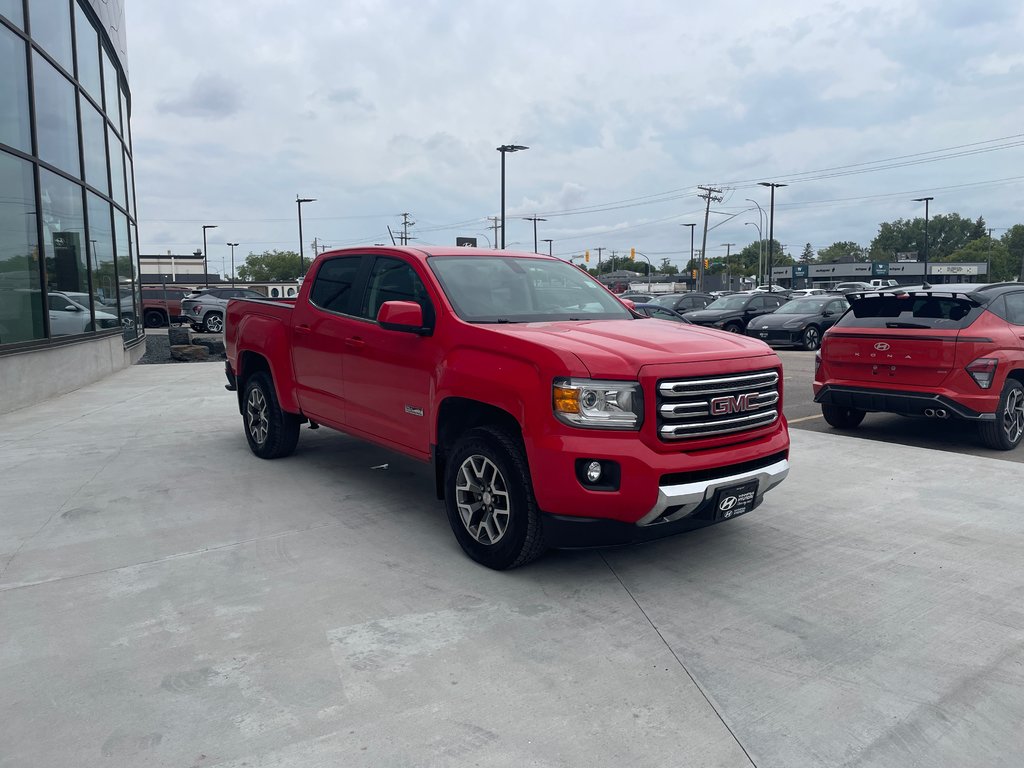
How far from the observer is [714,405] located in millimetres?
4141

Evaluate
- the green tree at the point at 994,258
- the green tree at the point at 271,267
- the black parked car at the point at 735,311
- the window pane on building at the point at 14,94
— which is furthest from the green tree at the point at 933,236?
the window pane on building at the point at 14,94

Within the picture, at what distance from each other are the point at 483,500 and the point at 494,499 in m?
0.10

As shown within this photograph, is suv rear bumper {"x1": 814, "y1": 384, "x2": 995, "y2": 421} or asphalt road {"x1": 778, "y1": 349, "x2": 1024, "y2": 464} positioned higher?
suv rear bumper {"x1": 814, "y1": 384, "x2": 995, "y2": 421}

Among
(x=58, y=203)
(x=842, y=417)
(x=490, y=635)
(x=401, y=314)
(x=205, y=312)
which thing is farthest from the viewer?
(x=205, y=312)

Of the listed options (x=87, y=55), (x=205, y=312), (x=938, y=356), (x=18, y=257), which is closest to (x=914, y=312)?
(x=938, y=356)

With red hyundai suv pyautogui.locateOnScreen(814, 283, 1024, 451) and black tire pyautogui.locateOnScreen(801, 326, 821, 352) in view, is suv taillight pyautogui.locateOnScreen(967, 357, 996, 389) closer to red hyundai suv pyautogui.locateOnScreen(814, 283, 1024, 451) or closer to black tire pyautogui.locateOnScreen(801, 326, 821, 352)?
red hyundai suv pyautogui.locateOnScreen(814, 283, 1024, 451)

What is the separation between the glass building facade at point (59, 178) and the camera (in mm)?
10641

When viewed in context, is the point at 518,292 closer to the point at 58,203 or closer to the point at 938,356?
the point at 938,356

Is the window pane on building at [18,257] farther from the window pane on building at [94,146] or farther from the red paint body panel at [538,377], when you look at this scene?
the red paint body panel at [538,377]

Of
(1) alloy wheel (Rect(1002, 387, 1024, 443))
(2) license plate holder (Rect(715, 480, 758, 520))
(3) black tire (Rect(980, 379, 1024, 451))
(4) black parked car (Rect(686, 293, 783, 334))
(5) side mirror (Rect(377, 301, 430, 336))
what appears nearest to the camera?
(2) license plate holder (Rect(715, 480, 758, 520))

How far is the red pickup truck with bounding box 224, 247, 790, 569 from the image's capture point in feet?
13.0

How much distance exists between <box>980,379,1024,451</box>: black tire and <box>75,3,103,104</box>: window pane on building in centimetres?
1538

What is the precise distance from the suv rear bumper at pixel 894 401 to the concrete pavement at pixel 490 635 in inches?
51.8

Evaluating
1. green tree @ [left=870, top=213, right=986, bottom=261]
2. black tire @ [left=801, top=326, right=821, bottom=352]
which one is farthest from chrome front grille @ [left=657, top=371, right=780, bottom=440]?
A: green tree @ [left=870, top=213, right=986, bottom=261]
